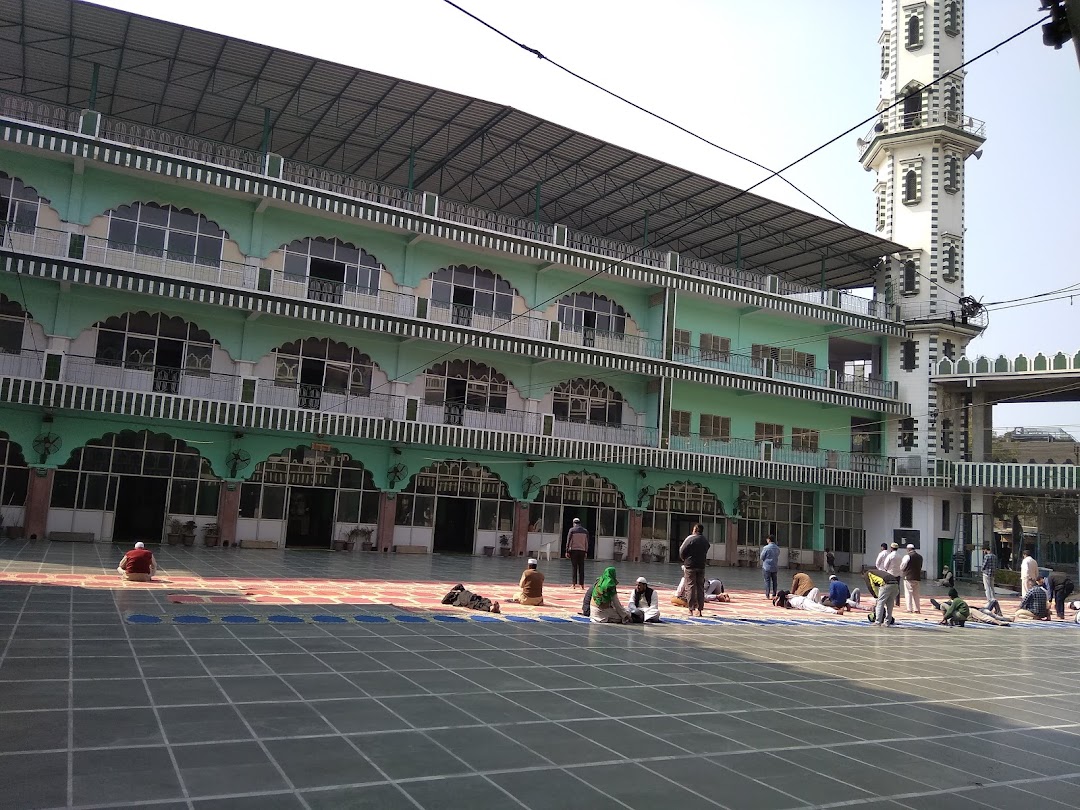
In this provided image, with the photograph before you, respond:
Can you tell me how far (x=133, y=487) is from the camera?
86.1 ft

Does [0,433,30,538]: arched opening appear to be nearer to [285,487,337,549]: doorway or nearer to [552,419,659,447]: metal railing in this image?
[285,487,337,549]: doorway

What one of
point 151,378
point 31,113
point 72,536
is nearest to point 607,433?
point 151,378

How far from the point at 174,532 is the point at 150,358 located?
536cm

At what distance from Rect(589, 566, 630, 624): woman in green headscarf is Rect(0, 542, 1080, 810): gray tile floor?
1416 mm

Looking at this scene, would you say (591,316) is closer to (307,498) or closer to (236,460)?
(307,498)

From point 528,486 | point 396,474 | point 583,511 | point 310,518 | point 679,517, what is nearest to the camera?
point 310,518

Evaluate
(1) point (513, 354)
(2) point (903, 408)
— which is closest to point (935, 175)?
(2) point (903, 408)

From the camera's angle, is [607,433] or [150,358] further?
[607,433]

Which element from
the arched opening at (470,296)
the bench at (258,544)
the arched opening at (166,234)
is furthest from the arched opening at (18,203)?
the arched opening at (470,296)

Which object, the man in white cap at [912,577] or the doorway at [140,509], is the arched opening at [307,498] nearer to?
the doorway at [140,509]

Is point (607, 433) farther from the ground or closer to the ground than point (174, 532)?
farther from the ground

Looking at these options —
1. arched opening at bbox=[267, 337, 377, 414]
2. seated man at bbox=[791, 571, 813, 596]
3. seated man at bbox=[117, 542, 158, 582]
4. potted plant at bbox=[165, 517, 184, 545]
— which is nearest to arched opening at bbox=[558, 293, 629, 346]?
arched opening at bbox=[267, 337, 377, 414]

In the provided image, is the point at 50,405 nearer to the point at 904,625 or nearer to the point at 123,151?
the point at 123,151

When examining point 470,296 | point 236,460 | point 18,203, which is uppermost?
point 18,203
